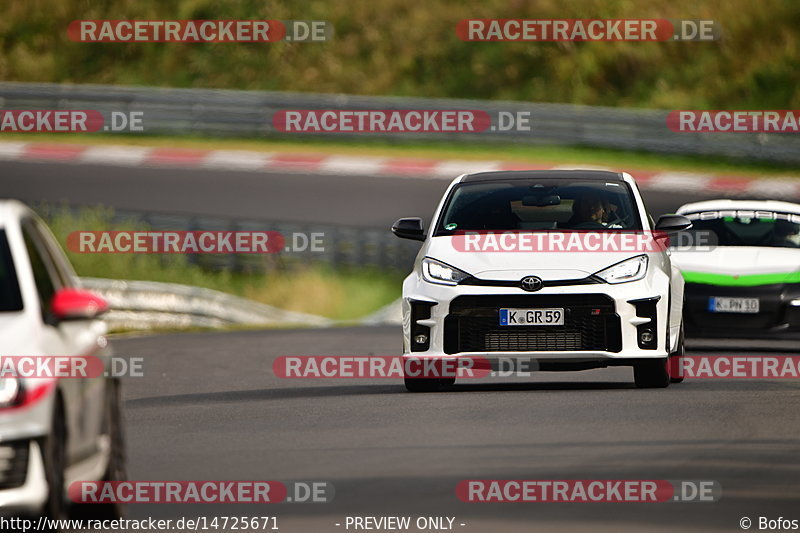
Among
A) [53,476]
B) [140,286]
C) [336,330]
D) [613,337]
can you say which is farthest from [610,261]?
[140,286]

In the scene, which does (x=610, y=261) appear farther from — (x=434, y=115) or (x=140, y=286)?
(x=434, y=115)

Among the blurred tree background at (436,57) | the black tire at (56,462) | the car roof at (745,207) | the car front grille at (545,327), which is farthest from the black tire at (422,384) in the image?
the blurred tree background at (436,57)

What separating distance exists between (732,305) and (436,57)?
27759 mm

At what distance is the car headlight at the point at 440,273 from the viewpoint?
13297 mm

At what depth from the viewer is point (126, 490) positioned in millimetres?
9023

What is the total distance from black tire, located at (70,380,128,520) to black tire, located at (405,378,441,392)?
16.7 feet

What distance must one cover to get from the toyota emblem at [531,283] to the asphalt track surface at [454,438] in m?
0.80

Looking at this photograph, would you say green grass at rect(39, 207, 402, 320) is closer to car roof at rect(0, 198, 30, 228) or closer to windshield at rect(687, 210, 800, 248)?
windshield at rect(687, 210, 800, 248)

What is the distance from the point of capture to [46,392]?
23.4ft

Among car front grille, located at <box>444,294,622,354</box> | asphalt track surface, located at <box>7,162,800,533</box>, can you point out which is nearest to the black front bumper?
asphalt track surface, located at <box>7,162,800,533</box>

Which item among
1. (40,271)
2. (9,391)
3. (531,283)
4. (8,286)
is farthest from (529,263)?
(9,391)

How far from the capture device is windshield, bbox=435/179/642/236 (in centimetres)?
1392

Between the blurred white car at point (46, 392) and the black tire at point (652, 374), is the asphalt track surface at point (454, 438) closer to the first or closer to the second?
the black tire at point (652, 374)

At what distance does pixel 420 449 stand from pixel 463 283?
2.75 m
